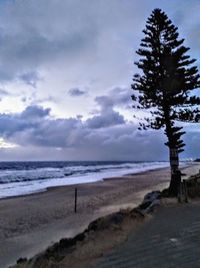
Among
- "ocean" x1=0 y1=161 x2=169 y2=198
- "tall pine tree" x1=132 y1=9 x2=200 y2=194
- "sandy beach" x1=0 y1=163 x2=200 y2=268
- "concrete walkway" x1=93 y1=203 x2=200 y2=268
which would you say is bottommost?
"sandy beach" x1=0 y1=163 x2=200 y2=268

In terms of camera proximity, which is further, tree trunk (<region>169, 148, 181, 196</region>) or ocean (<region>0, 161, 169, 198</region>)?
ocean (<region>0, 161, 169, 198</region>)

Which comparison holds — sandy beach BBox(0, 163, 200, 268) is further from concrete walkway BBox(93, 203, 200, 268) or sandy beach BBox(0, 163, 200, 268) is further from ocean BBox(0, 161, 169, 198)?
ocean BBox(0, 161, 169, 198)

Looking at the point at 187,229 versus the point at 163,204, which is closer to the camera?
the point at 187,229

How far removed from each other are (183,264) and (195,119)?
11.7m

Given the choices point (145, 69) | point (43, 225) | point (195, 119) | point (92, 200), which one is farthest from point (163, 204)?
point (92, 200)

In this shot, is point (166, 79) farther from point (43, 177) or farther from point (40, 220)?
point (43, 177)

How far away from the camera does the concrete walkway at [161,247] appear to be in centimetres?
588

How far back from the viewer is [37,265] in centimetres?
633

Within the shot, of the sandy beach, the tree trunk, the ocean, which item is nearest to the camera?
the sandy beach

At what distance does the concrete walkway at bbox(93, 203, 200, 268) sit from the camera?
232 inches

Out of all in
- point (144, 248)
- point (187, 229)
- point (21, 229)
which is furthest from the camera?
point (21, 229)

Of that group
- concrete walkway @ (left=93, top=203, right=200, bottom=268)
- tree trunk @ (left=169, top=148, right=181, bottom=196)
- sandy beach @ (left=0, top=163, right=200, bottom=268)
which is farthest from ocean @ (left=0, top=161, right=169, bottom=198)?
concrete walkway @ (left=93, top=203, right=200, bottom=268)

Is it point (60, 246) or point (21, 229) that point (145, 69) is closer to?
point (21, 229)

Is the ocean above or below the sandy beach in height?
above
